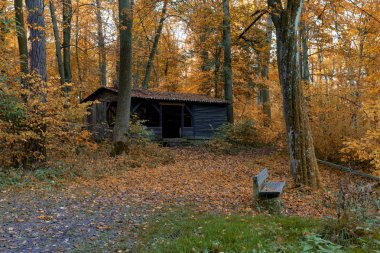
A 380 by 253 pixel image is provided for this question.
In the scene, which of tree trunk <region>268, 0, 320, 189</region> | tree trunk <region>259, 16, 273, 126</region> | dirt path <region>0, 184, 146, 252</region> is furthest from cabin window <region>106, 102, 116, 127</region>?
tree trunk <region>268, 0, 320, 189</region>

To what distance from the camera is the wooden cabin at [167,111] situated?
18844 millimetres

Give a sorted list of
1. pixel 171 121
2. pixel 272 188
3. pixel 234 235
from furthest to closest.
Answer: pixel 171 121 → pixel 272 188 → pixel 234 235

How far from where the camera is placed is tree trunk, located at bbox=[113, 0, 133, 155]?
44.2 feet

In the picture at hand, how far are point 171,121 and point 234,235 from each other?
20534 millimetres

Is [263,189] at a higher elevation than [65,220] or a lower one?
higher

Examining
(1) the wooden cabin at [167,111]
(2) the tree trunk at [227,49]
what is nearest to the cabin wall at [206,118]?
(1) the wooden cabin at [167,111]

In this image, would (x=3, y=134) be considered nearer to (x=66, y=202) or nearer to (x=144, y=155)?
(x=66, y=202)

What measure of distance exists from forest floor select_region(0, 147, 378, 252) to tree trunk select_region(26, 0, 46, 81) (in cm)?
351

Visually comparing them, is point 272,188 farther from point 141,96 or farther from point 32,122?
point 141,96

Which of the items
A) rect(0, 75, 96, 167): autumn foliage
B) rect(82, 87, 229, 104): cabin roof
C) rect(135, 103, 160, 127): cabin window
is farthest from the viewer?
rect(135, 103, 160, 127): cabin window

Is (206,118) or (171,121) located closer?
(206,118)

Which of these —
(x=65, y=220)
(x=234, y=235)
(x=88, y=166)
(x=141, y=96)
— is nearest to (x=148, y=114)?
(x=141, y=96)

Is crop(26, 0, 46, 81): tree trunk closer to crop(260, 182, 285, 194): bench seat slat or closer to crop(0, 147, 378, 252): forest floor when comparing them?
crop(0, 147, 378, 252): forest floor

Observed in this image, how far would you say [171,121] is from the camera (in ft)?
81.3
